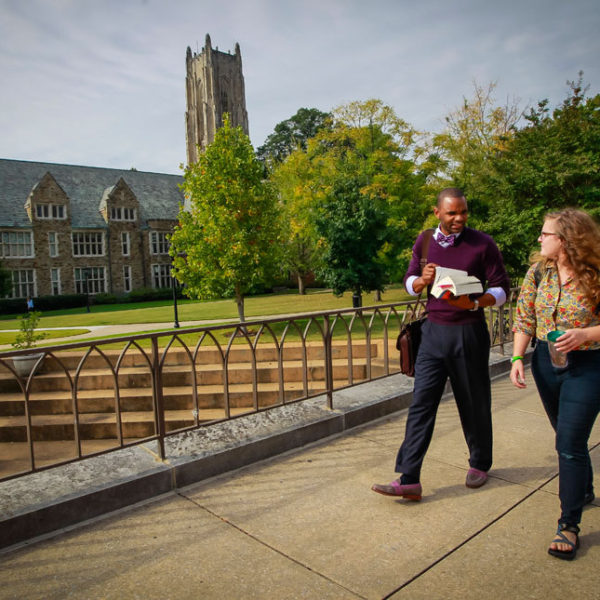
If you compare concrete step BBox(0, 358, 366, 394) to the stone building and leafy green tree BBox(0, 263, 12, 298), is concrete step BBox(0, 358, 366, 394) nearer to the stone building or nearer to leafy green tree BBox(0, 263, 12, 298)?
leafy green tree BBox(0, 263, 12, 298)

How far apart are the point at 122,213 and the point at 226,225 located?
3478 centimetres

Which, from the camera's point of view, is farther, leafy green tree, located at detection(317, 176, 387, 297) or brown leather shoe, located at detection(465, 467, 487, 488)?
leafy green tree, located at detection(317, 176, 387, 297)

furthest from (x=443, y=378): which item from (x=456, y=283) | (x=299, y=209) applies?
(x=299, y=209)

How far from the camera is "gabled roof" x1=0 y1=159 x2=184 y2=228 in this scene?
124 feet

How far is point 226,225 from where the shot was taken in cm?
1165

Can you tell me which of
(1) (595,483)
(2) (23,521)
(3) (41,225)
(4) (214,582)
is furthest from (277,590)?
(3) (41,225)

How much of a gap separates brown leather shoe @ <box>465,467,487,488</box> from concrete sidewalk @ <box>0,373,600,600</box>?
5 cm

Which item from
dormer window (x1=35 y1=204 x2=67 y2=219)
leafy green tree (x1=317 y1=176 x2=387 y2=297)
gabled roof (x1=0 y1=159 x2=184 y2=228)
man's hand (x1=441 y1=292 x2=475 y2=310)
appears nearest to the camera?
man's hand (x1=441 y1=292 x2=475 y2=310)

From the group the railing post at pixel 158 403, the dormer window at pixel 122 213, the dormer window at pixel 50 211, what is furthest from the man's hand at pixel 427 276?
the dormer window at pixel 122 213

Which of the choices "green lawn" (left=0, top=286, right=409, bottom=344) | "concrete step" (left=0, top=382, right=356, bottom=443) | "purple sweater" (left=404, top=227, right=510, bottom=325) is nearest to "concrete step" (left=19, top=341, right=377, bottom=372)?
"concrete step" (left=0, top=382, right=356, bottom=443)

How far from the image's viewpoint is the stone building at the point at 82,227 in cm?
3756

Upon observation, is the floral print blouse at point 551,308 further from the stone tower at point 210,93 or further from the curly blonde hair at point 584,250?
the stone tower at point 210,93

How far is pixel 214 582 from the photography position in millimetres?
2492

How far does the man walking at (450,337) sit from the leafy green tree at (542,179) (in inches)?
354
